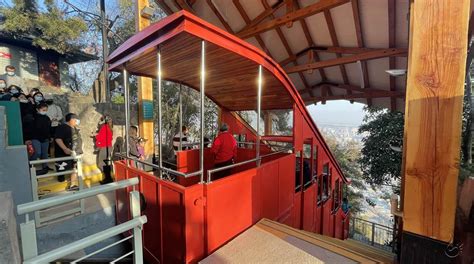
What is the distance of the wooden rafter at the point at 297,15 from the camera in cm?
495

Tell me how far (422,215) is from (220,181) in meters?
1.68

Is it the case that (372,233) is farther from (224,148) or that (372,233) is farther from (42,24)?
(42,24)

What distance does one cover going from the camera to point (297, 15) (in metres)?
5.51

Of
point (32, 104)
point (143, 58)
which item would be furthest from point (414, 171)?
point (32, 104)

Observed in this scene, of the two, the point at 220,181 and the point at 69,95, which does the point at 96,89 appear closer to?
the point at 69,95

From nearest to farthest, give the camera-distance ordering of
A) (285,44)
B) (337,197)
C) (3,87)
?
(3,87)
(337,197)
(285,44)

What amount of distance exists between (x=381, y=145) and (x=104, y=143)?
38.7 feet

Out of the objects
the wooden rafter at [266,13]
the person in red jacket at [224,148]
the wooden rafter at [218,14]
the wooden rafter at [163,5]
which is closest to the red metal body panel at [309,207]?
the person in red jacket at [224,148]

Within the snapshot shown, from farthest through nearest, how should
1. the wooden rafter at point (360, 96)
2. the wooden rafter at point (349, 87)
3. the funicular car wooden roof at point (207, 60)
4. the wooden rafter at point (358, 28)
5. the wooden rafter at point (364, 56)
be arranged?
1. the wooden rafter at point (349, 87)
2. the wooden rafter at point (360, 96)
3. the wooden rafter at point (364, 56)
4. the wooden rafter at point (358, 28)
5. the funicular car wooden roof at point (207, 60)

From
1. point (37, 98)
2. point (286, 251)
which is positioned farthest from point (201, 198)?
point (37, 98)

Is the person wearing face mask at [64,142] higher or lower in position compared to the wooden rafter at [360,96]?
lower

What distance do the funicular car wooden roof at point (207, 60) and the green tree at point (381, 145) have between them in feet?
27.0

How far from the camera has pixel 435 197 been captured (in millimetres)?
1460

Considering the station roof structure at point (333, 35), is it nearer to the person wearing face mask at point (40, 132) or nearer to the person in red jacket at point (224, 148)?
the person in red jacket at point (224, 148)
